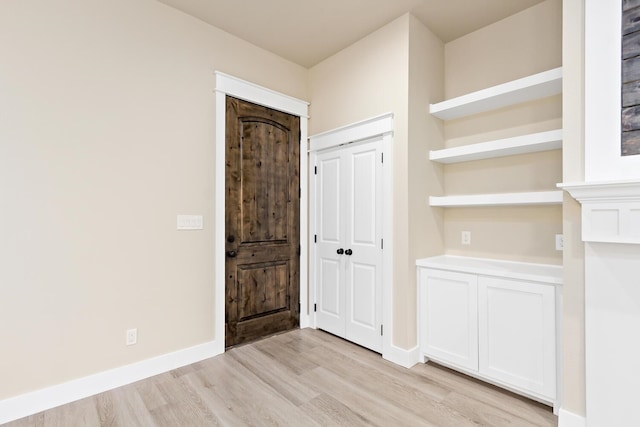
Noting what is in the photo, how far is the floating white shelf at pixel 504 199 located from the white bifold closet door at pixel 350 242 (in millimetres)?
576

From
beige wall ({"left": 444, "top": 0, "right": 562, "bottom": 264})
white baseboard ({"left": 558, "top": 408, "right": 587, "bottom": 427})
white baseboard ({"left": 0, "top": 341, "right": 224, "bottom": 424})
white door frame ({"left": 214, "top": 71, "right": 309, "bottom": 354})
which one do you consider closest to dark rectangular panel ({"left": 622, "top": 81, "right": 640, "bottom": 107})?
beige wall ({"left": 444, "top": 0, "right": 562, "bottom": 264})

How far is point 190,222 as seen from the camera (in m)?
2.70

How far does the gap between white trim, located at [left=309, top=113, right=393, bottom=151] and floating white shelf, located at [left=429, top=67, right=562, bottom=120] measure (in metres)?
0.47

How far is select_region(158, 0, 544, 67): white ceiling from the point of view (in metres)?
2.54

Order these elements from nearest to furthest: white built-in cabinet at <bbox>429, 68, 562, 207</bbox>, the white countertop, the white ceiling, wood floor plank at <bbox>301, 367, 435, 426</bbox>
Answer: wood floor plank at <bbox>301, 367, 435, 426</bbox>
the white countertop
white built-in cabinet at <bbox>429, 68, 562, 207</bbox>
the white ceiling

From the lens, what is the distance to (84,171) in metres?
2.21

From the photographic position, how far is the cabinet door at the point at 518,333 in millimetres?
2025

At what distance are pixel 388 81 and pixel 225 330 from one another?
2736 mm

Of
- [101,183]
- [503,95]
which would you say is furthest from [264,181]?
[503,95]

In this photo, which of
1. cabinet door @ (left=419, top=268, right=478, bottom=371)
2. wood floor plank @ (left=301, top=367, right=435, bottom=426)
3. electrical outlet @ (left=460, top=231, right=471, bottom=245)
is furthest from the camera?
electrical outlet @ (left=460, top=231, right=471, bottom=245)

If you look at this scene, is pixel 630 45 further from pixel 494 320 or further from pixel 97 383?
pixel 97 383

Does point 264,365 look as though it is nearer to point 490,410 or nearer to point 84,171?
point 490,410

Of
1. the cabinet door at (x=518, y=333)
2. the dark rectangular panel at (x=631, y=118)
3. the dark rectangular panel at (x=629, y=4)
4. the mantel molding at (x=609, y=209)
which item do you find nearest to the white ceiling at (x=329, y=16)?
the dark rectangular panel at (x=629, y=4)

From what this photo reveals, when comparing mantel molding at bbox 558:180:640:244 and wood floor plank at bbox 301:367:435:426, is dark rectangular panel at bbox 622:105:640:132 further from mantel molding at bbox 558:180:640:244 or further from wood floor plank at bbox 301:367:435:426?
wood floor plank at bbox 301:367:435:426
